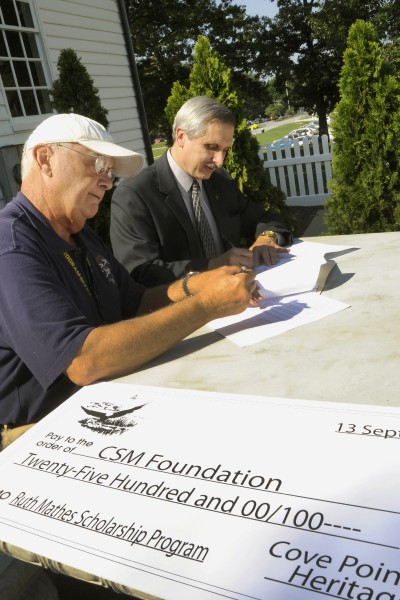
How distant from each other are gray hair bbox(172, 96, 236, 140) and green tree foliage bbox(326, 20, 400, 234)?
8.37ft

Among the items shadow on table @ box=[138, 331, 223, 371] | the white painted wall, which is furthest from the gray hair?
the white painted wall

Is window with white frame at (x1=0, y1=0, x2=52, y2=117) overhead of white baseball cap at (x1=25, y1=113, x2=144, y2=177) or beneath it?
overhead

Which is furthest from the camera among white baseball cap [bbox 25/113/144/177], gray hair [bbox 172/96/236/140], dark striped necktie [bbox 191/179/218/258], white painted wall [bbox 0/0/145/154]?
white painted wall [bbox 0/0/145/154]

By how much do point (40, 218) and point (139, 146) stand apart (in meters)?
8.83

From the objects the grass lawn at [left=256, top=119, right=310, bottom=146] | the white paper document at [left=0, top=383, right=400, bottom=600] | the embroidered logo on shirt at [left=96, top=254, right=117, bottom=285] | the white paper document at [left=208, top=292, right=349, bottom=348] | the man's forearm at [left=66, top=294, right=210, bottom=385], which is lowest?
the grass lawn at [left=256, top=119, right=310, bottom=146]

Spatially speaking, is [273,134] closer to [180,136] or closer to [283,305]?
[180,136]

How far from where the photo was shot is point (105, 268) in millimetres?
1979

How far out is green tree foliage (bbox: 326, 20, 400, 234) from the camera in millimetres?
4777

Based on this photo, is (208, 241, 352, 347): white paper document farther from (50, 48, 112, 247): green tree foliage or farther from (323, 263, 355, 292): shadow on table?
(50, 48, 112, 247): green tree foliage

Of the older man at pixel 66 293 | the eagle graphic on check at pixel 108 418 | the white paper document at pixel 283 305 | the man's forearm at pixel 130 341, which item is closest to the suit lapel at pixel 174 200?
the white paper document at pixel 283 305

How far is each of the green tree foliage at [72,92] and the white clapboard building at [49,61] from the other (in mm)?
461

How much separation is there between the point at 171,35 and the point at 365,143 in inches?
739

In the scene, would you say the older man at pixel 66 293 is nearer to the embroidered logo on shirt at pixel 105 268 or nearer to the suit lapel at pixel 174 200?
the embroidered logo on shirt at pixel 105 268

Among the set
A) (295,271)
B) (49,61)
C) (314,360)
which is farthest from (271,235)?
(49,61)
